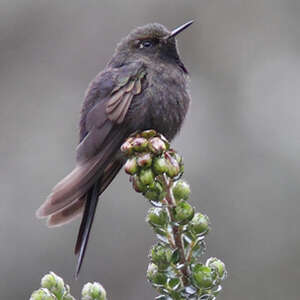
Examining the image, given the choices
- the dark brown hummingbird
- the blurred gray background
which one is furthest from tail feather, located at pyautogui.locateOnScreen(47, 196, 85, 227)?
the blurred gray background

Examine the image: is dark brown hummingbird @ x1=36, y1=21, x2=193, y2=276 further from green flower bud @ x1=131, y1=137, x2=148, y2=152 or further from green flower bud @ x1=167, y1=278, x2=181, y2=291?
green flower bud @ x1=167, y1=278, x2=181, y2=291


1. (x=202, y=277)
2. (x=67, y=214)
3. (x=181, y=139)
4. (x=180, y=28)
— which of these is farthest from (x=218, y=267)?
(x=181, y=139)

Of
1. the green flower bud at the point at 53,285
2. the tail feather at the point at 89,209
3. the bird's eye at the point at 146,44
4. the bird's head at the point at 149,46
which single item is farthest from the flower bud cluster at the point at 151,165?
the bird's eye at the point at 146,44

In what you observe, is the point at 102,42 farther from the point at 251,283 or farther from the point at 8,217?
the point at 251,283

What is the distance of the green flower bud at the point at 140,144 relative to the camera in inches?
70.6

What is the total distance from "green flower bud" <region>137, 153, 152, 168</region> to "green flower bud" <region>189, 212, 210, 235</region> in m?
0.21

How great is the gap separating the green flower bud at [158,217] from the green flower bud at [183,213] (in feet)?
0.09

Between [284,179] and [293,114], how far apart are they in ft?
2.95

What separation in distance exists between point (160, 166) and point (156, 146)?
0.09 m

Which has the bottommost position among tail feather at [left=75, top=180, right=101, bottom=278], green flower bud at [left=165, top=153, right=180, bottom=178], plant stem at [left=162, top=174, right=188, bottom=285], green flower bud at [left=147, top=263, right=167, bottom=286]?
green flower bud at [left=147, top=263, right=167, bottom=286]

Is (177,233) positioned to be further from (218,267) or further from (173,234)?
(218,267)

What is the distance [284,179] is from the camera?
695cm

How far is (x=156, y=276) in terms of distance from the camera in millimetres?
1549

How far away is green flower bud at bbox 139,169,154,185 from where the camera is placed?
5.47 ft
